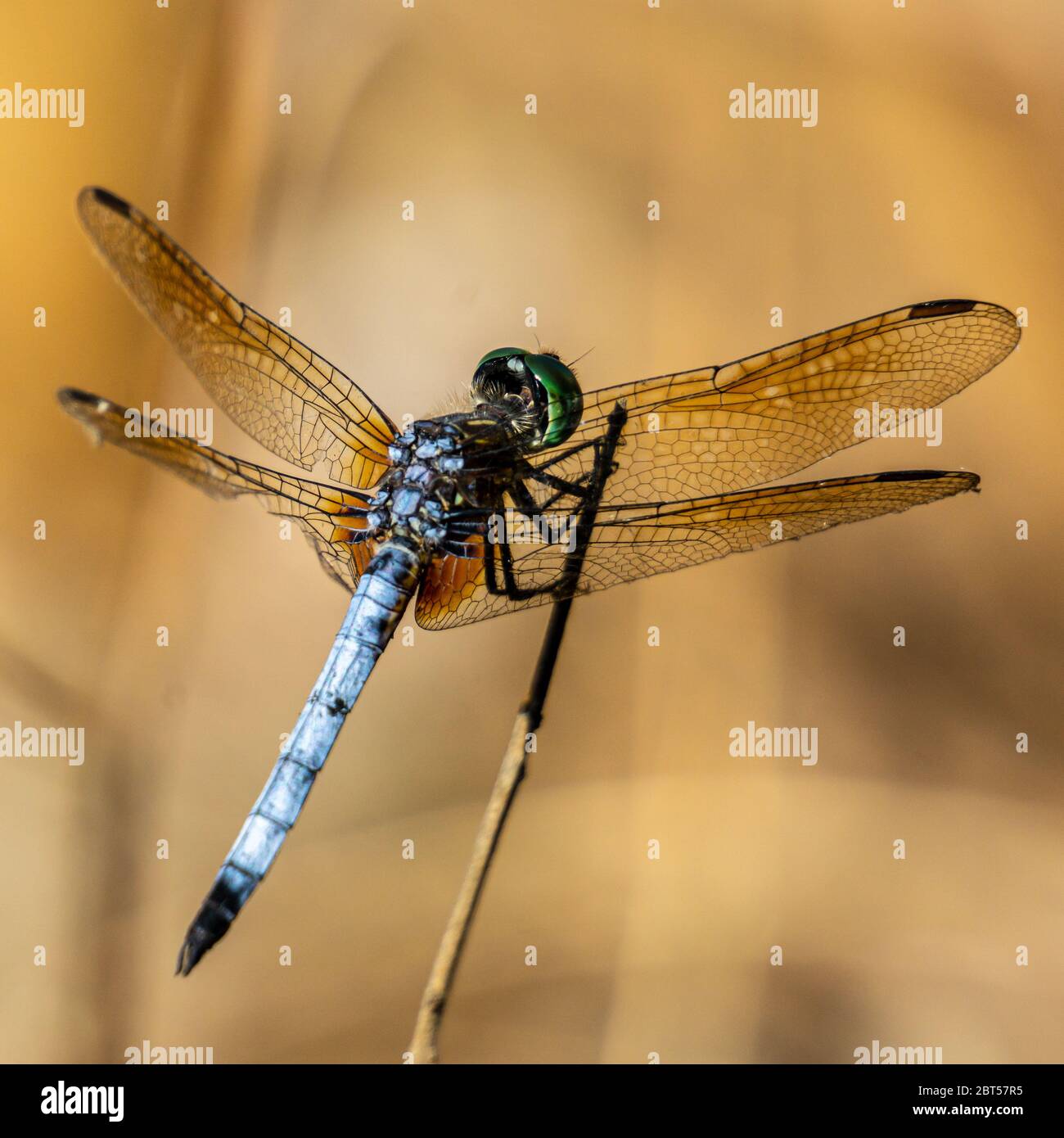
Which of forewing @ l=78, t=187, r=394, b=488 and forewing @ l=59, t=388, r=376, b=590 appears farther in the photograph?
forewing @ l=78, t=187, r=394, b=488

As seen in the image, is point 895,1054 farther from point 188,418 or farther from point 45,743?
point 188,418

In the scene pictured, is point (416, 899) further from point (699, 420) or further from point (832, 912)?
point (699, 420)

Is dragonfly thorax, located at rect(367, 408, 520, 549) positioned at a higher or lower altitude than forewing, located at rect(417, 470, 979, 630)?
higher

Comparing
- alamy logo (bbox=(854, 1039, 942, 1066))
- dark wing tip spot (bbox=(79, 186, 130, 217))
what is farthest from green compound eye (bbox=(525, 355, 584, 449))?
alamy logo (bbox=(854, 1039, 942, 1066))

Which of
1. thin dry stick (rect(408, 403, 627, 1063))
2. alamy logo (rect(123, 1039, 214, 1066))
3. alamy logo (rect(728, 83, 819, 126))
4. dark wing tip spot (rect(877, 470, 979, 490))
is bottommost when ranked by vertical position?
alamy logo (rect(123, 1039, 214, 1066))

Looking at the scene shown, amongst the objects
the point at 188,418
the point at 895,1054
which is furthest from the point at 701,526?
the point at 188,418

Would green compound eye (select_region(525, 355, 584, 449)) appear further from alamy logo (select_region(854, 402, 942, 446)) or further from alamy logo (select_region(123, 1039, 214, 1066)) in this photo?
alamy logo (select_region(123, 1039, 214, 1066))

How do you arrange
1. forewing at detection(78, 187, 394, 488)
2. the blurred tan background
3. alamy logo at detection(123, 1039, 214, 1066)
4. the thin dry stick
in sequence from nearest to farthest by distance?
1. the thin dry stick
2. forewing at detection(78, 187, 394, 488)
3. alamy logo at detection(123, 1039, 214, 1066)
4. the blurred tan background
